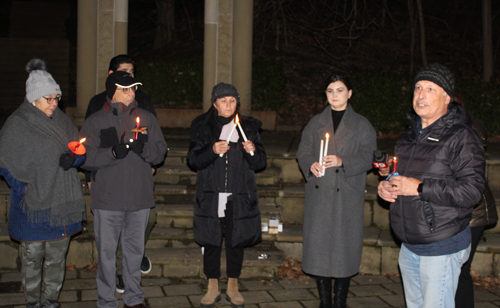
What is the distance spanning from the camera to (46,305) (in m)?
4.39

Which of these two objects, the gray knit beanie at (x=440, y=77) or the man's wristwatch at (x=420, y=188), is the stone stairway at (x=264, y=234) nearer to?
the man's wristwatch at (x=420, y=188)

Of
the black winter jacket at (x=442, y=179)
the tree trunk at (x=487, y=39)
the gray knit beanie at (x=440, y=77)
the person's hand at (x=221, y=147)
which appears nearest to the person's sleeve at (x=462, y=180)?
the black winter jacket at (x=442, y=179)

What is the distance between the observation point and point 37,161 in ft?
13.7

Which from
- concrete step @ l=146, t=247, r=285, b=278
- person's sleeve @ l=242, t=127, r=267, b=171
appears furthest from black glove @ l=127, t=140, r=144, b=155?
concrete step @ l=146, t=247, r=285, b=278

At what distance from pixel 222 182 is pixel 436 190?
2046mm

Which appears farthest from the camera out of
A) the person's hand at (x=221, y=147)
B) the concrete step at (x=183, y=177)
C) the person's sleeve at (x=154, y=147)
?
the concrete step at (x=183, y=177)

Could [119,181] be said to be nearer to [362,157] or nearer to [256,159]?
[256,159]

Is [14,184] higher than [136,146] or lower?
lower

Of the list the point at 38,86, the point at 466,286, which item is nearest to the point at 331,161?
the point at 466,286

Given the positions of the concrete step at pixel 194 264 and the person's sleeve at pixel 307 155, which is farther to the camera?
the concrete step at pixel 194 264

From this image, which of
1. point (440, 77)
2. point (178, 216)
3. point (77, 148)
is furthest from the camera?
point (178, 216)

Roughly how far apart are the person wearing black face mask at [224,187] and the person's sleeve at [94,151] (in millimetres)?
762

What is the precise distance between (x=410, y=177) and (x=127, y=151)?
7.45ft

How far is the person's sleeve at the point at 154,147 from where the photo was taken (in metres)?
4.36
